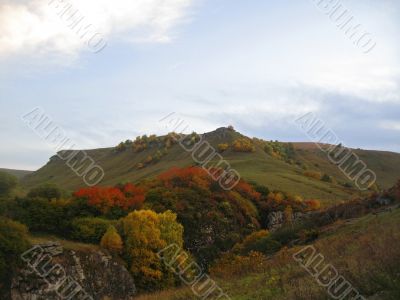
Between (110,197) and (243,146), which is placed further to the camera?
(243,146)

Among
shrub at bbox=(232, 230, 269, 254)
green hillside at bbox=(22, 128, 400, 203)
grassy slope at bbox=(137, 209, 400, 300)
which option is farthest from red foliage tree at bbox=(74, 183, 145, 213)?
grassy slope at bbox=(137, 209, 400, 300)

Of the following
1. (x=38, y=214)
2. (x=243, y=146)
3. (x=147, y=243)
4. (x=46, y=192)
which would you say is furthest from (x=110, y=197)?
(x=243, y=146)

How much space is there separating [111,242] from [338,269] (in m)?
37.5

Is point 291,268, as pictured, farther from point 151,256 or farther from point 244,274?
point 151,256

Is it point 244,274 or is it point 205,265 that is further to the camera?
point 205,265

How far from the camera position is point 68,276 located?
41.0 meters

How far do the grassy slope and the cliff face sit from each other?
2479 centimetres

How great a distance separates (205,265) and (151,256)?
52.8ft

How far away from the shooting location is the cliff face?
127 ft

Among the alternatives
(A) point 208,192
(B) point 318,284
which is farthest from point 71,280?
(A) point 208,192

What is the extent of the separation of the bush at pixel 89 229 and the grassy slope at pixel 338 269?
32054mm

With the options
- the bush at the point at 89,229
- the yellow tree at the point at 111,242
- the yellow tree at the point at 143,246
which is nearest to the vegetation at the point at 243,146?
the yellow tree at the point at 143,246

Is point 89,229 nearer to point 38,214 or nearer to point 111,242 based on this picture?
point 111,242

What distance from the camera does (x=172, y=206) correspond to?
69125 millimetres
